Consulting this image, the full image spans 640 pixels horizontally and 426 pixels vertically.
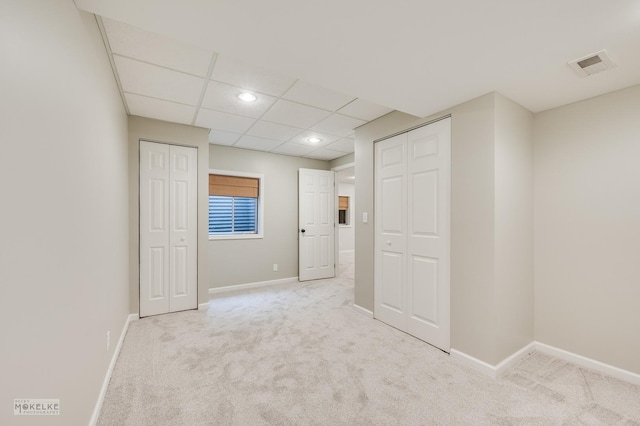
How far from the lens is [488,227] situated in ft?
7.36

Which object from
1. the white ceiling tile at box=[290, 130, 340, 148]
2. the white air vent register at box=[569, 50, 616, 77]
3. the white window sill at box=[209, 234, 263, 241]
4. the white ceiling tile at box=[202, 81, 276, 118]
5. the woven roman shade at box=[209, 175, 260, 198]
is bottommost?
the white window sill at box=[209, 234, 263, 241]

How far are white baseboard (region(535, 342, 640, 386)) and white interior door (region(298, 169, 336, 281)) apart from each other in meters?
3.52

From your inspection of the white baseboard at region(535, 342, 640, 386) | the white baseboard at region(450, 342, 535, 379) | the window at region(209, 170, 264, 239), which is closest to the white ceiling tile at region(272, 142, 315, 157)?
the window at region(209, 170, 264, 239)

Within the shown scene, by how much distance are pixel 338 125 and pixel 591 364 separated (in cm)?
341

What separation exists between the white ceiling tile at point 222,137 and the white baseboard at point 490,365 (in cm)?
380

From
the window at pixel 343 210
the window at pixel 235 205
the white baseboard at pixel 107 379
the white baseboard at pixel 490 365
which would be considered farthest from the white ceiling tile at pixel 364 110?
the window at pixel 343 210

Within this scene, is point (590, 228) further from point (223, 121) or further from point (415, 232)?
point (223, 121)

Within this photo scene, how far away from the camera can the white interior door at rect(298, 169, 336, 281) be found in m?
5.27

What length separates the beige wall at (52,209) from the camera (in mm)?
850

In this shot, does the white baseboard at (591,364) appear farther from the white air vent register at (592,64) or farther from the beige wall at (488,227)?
the white air vent register at (592,64)

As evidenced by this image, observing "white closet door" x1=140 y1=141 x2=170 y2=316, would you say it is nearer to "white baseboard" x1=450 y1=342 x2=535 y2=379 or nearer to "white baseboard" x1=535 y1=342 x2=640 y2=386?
"white baseboard" x1=450 y1=342 x2=535 y2=379

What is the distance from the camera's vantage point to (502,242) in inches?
89.4

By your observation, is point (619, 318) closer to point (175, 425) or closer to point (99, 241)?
point (175, 425)

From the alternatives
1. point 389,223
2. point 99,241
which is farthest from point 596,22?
point 99,241
